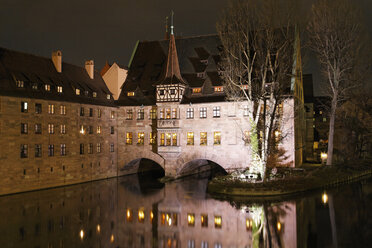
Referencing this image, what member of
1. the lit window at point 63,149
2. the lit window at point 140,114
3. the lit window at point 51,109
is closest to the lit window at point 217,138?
the lit window at point 140,114

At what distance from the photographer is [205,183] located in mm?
34906

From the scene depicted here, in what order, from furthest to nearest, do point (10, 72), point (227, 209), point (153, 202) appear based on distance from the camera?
point (10, 72) → point (153, 202) → point (227, 209)

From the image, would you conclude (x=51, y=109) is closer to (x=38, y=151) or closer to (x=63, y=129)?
(x=63, y=129)

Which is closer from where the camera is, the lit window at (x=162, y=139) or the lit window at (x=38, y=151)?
the lit window at (x=38, y=151)

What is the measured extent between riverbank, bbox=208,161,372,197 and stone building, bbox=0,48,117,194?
12947 millimetres

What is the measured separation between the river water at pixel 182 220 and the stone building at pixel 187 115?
A: 6.93m

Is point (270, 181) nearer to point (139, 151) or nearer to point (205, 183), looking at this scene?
point (205, 183)

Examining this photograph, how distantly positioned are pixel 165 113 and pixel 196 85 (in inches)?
159

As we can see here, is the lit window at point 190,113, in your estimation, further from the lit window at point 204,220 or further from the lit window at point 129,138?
the lit window at point 204,220

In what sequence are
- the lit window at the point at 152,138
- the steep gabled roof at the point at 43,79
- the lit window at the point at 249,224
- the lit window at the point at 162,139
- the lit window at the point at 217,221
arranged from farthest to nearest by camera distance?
the lit window at the point at 152,138 → the lit window at the point at 162,139 → the steep gabled roof at the point at 43,79 → the lit window at the point at 217,221 → the lit window at the point at 249,224

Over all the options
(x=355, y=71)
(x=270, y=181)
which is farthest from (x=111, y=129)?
(x=355, y=71)

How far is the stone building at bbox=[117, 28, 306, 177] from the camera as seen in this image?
3375 centimetres

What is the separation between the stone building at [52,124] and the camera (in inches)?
1113

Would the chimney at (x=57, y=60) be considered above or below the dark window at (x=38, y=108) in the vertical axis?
above
